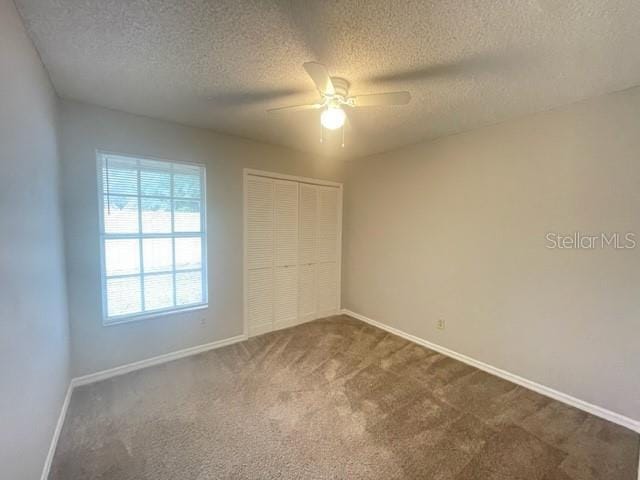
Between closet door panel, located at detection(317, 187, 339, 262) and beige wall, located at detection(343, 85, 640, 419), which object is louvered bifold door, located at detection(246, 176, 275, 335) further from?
beige wall, located at detection(343, 85, 640, 419)

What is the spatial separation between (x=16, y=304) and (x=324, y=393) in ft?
6.94

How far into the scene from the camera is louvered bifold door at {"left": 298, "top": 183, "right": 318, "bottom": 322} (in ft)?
13.0

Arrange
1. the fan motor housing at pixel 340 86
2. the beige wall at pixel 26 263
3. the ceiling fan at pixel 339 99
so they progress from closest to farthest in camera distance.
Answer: the beige wall at pixel 26 263, the ceiling fan at pixel 339 99, the fan motor housing at pixel 340 86

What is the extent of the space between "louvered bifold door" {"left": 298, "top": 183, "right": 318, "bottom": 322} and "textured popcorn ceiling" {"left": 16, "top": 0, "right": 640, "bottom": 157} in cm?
157

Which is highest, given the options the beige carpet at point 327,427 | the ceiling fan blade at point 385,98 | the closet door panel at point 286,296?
the ceiling fan blade at point 385,98

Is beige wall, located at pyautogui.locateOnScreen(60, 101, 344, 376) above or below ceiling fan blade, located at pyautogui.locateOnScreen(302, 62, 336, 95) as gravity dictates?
below

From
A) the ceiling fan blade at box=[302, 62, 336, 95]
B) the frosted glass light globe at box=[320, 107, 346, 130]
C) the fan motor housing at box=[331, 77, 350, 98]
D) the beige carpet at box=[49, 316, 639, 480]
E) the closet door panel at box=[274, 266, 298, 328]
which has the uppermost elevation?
the fan motor housing at box=[331, 77, 350, 98]

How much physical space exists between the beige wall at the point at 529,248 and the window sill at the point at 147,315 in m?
2.50

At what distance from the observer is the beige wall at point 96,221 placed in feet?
7.93

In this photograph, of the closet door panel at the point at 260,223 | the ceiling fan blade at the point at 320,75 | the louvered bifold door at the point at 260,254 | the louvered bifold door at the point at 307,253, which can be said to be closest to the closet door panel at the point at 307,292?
the louvered bifold door at the point at 307,253

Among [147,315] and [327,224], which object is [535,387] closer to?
[327,224]
